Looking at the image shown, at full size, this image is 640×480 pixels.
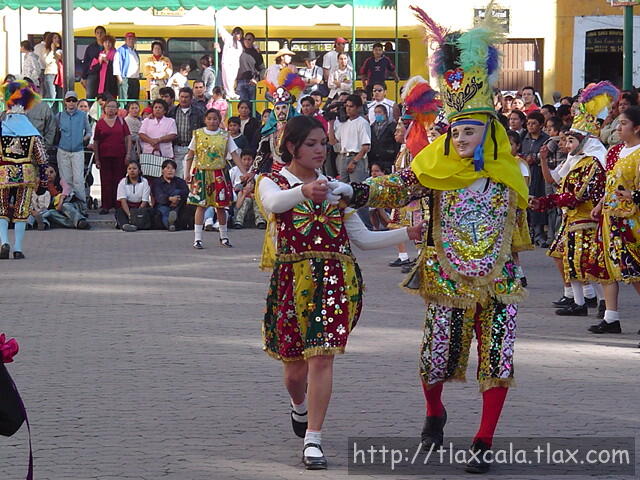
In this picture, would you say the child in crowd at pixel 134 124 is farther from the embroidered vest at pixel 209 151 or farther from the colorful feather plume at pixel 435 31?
the colorful feather plume at pixel 435 31

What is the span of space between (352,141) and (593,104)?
9406 millimetres

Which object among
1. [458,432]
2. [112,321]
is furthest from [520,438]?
[112,321]

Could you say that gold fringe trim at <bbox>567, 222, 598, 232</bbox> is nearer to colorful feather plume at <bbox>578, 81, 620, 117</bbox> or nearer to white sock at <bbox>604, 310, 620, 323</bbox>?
white sock at <bbox>604, 310, 620, 323</bbox>

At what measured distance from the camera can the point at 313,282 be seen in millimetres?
6199

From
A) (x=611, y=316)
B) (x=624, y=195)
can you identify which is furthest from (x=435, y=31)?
(x=611, y=316)

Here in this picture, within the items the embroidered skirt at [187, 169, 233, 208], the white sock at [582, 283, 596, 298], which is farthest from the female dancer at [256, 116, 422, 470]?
the embroidered skirt at [187, 169, 233, 208]

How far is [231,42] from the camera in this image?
25188 millimetres

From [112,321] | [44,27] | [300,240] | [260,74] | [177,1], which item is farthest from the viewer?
[44,27]

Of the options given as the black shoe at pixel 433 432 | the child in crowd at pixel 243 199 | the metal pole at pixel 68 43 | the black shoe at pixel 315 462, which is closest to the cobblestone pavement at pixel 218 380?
the black shoe at pixel 315 462

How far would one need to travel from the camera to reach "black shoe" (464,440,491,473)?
6.11 meters

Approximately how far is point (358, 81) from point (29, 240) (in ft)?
32.6

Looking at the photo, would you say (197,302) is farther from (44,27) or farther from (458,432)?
(44,27)

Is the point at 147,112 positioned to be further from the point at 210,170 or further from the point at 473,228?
the point at 473,228

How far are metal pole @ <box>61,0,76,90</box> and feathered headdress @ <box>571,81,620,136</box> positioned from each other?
13.2m
